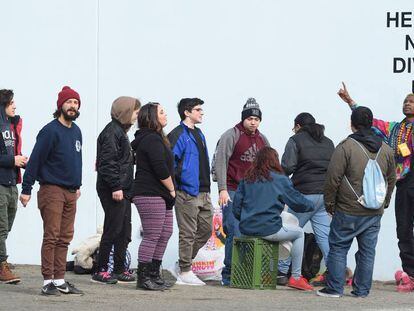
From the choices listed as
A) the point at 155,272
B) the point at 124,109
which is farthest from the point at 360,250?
the point at 124,109

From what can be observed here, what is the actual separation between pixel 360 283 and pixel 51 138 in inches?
125

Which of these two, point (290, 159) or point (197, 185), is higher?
point (290, 159)

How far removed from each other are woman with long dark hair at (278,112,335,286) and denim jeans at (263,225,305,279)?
2.32ft

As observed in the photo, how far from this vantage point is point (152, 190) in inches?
443

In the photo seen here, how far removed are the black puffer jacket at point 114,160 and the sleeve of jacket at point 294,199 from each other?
1536 mm

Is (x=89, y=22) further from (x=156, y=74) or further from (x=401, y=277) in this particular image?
(x=401, y=277)

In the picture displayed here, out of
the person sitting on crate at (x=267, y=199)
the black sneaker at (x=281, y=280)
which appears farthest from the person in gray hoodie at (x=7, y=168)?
the black sneaker at (x=281, y=280)

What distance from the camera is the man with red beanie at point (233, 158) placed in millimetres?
12391

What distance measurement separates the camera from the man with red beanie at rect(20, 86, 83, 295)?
10.5m

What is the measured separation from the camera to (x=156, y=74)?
13867mm

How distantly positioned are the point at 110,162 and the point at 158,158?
649mm

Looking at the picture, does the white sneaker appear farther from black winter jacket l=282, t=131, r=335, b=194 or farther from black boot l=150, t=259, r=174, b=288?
black winter jacket l=282, t=131, r=335, b=194

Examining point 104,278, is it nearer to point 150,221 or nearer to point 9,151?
point 150,221

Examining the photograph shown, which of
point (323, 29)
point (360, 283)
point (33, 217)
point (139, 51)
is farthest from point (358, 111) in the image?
point (33, 217)
